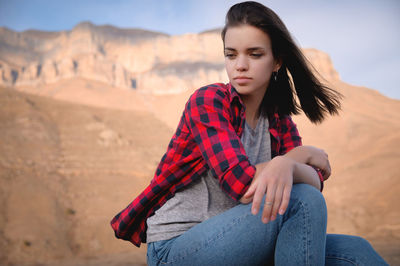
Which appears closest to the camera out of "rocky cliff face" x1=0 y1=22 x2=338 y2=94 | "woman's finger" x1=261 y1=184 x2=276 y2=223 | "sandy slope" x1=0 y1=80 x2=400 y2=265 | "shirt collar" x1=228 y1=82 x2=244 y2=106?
"woman's finger" x1=261 y1=184 x2=276 y2=223

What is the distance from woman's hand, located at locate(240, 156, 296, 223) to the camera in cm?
120

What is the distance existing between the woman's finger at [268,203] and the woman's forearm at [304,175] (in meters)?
0.18

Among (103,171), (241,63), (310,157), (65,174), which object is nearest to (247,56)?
(241,63)

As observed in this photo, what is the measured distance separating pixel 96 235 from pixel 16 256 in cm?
191

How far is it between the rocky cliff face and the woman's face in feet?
154

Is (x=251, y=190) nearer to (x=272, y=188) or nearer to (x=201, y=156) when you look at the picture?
(x=272, y=188)

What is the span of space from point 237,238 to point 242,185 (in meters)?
0.20

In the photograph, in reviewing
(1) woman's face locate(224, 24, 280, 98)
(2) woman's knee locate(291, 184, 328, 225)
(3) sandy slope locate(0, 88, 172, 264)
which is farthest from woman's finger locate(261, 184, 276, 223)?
(3) sandy slope locate(0, 88, 172, 264)

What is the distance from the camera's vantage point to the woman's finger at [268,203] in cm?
119

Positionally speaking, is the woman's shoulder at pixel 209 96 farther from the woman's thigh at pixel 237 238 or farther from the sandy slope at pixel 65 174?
the sandy slope at pixel 65 174

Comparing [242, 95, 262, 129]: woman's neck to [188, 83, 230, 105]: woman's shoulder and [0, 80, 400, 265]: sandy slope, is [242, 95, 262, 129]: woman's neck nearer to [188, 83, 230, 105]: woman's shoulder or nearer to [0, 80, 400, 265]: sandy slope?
[188, 83, 230, 105]: woman's shoulder

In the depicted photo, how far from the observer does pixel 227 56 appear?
5.38 feet

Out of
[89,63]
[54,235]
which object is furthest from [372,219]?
[89,63]

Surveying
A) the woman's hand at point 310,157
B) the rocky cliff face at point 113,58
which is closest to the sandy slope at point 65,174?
the woman's hand at point 310,157
